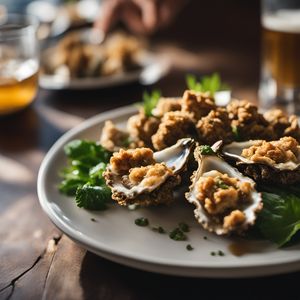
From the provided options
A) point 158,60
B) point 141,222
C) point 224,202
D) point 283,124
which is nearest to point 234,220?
point 224,202

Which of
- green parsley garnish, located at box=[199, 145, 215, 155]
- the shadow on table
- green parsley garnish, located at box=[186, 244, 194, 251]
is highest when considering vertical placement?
green parsley garnish, located at box=[199, 145, 215, 155]

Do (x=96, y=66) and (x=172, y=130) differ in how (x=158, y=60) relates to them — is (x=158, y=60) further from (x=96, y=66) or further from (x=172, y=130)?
(x=172, y=130)

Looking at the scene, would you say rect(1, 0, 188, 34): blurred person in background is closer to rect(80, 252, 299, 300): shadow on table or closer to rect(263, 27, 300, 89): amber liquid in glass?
rect(263, 27, 300, 89): amber liquid in glass

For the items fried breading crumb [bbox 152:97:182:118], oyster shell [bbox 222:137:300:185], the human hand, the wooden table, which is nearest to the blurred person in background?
the human hand

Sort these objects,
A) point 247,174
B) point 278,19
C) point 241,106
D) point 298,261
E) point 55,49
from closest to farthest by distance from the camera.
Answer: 1. point 298,261
2. point 247,174
3. point 241,106
4. point 278,19
5. point 55,49

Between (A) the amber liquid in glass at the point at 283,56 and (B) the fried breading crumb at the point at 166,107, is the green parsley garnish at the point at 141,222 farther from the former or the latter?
(A) the amber liquid in glass at the point at 283,56

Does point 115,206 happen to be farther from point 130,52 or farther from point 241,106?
point 130,52

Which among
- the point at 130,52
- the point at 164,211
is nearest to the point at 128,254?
the point at 164,211
